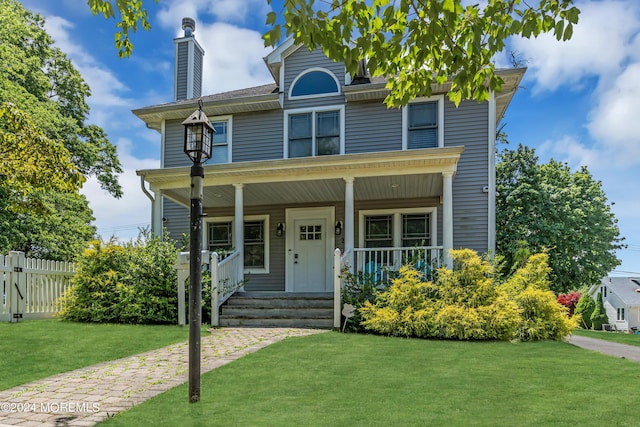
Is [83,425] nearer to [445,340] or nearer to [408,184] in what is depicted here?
[445,340]

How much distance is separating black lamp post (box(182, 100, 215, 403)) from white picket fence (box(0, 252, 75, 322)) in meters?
6.37

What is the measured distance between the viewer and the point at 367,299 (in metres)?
8.19

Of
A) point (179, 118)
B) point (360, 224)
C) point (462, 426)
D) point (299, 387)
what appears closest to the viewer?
point (462, 426)

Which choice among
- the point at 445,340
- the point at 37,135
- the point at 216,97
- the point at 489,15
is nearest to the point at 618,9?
the point at 489,15

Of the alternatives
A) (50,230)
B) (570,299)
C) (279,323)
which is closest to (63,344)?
(279,323)

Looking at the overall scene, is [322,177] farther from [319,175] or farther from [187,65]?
[187,65]

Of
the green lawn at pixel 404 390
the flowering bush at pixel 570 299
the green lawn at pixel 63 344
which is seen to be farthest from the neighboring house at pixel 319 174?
the flowering bush at pixel 570 299

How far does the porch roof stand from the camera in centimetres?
884

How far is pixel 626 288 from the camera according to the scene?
32.3 metres

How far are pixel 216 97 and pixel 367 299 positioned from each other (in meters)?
8.03

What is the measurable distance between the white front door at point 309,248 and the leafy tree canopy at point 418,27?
24.1 feet

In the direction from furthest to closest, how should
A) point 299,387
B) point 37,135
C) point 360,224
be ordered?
1. point 360,224
2. point 37,135
3. point 299,387

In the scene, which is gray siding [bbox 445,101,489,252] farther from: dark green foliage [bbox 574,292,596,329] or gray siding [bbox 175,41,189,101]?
dark green foliage [bbox 574,292,596,329]

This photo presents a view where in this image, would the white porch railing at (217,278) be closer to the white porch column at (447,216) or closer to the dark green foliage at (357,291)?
the dark green foliage at (357,291)
